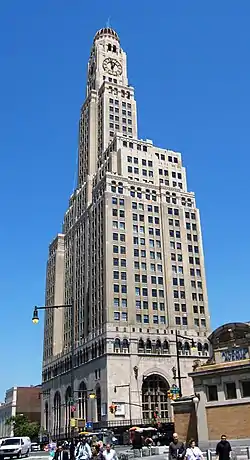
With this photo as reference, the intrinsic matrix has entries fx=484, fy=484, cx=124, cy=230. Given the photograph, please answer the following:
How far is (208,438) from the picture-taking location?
3506 cm

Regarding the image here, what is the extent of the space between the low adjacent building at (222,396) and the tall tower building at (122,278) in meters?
38.6

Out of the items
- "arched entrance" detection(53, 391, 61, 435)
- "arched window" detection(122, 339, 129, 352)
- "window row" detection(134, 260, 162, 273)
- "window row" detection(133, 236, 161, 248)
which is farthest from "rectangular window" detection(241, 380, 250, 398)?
"arched entrance" detection(53, 391, 61, 435)

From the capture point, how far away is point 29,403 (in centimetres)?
15062

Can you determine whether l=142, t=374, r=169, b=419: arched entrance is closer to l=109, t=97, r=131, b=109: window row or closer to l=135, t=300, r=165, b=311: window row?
l=135, t=300, r=165, b=311: window row

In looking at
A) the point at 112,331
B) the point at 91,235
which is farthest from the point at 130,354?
the point at 91,235

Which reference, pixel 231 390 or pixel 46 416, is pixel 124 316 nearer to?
pixel 46 416

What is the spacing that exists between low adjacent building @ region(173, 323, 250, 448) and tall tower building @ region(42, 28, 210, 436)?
3858cm

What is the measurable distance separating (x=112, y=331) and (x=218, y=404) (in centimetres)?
4412

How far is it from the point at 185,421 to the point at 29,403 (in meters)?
125

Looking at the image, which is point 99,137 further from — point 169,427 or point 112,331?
point 169,427

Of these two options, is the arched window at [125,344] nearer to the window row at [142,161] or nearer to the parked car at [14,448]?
the parked car at [14,448]

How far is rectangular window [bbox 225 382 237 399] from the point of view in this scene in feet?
114

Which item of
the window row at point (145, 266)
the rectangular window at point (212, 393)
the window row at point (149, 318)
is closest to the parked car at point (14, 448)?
the rectangular window at point (212, 393)

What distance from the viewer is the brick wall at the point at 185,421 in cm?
3681
